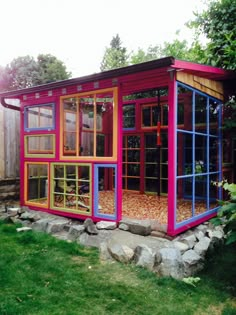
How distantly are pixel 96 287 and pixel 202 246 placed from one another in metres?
1.53

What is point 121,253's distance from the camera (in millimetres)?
3457

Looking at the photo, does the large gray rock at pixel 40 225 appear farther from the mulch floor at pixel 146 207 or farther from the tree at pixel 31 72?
the tree at pixel 31 72

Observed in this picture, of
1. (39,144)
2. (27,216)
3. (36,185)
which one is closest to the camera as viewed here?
(27,216)

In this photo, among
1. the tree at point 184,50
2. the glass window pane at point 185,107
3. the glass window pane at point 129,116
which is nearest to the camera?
the glass window pane at point 185,107

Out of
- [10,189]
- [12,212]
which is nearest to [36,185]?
[10,189]

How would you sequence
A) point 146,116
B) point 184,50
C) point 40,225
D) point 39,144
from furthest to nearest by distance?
point 184,50 → point 146,116 → point 39,144 → point 40,225

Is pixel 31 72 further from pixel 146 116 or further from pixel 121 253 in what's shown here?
pixel 121 253

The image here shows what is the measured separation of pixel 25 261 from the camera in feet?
11.1

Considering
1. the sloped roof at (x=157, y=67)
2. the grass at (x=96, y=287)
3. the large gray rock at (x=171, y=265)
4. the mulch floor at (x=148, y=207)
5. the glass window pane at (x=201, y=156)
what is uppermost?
the sloped roof at (x=157, y=67)

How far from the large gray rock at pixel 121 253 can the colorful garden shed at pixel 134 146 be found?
0.78 m

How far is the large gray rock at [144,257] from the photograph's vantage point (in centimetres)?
327

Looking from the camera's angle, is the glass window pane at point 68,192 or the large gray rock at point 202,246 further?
the glass window pane at point 68,192

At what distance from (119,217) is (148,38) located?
20916 mm

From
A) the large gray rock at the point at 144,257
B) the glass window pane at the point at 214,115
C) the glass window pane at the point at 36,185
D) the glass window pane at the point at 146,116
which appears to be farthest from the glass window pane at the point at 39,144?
the large gray rock at the point at 144,257
